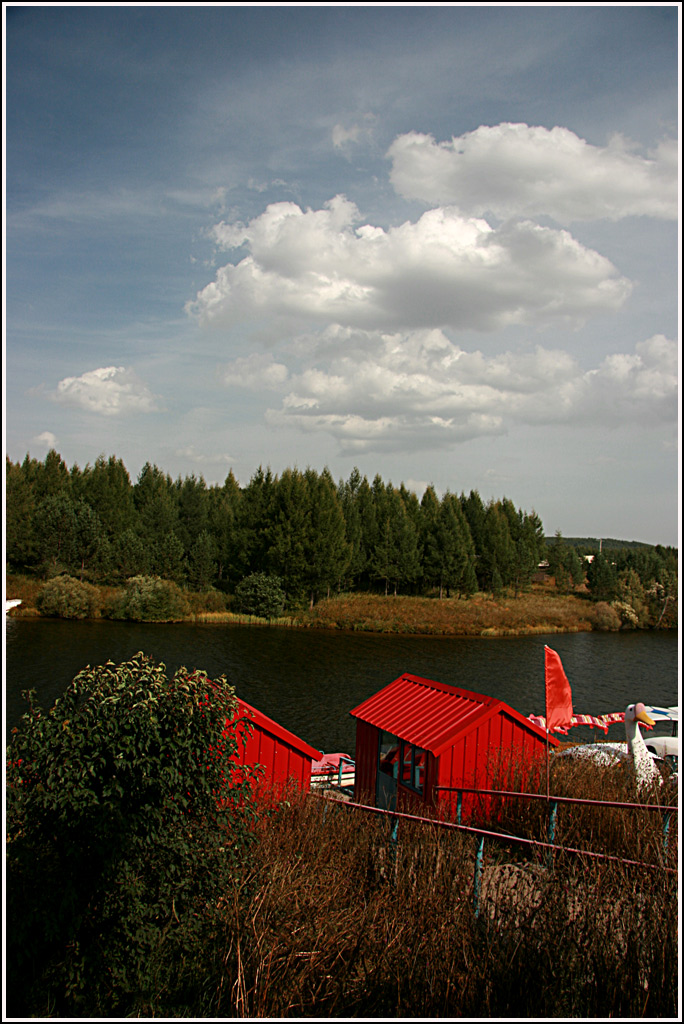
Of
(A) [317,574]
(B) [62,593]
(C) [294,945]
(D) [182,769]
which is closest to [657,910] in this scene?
(C) [294,945]

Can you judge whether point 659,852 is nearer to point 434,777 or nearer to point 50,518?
point 434,777

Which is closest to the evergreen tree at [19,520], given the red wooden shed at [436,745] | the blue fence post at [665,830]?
the red wooden shed at [436,745]

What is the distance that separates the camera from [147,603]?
154 feet

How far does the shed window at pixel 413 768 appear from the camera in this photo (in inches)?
418

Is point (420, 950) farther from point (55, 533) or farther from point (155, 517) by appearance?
point (155, 517)

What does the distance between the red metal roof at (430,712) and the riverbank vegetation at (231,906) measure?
4761 mm

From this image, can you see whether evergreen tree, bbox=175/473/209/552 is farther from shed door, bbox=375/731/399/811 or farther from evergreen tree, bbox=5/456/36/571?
shed door, bbox=375/731/399/811

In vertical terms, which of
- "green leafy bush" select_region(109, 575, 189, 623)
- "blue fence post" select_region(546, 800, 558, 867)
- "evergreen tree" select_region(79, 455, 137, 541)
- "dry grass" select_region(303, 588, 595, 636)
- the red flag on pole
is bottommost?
"dry grass" select_region(303, 588, 595, 636)

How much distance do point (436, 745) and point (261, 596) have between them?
41325 mm

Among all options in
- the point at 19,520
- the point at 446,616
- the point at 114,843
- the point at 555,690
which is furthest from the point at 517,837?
the point at 19,520

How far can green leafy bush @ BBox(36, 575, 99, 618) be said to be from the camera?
145 feet

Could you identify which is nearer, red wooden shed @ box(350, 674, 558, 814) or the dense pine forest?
red wooden shed @ box(350, 674, 558, 814)

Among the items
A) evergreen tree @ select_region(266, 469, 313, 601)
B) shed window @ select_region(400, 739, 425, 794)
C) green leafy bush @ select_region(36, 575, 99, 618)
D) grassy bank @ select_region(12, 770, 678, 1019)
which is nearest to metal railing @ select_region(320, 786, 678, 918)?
grassy bank @ select_region(12, 770, 678, 1019)

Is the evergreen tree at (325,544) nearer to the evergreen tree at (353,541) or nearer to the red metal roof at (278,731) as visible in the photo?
the evergreen tree at (353,541)
